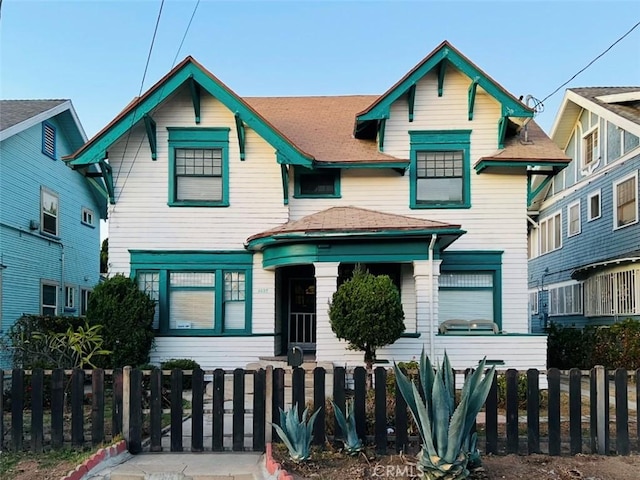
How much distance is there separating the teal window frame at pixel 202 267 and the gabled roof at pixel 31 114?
226 inches

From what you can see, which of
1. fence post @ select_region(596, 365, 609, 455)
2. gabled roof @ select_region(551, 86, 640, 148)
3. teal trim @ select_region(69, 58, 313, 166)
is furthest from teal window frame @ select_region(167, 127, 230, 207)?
gabled roof @ select_region(551, 86, 640, 148)

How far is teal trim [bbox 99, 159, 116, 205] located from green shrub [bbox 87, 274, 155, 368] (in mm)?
2048

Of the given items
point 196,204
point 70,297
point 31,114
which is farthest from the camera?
point 70,297

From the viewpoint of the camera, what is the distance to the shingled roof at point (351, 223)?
12273 millimetres

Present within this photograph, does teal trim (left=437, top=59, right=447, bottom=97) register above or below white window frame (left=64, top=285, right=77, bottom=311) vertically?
above

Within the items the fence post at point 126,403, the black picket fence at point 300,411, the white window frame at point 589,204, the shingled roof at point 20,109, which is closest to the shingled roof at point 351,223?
the black picket fence at point 300,411

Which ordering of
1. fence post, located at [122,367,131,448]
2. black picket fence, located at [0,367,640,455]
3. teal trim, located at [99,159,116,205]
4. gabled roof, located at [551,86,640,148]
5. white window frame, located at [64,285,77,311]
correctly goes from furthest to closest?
1. white window frame, located at [64,285,77,311]
2. gabled roof, located at [551,86,640,148]
3. teal trim, located at [99,159,116,205]
4. fence post, located at [122,367,131,448]
5. black picket fence, located at [0,367,640,455]

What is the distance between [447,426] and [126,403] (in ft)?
12.9

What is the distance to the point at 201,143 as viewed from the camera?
14203 millimetres

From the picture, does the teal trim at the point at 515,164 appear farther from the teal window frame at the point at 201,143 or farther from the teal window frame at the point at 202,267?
the teal window frame at the point at 201,143

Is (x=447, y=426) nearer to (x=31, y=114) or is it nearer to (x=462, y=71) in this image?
(x=462, y=71)

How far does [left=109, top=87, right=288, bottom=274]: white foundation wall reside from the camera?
46.3 feet

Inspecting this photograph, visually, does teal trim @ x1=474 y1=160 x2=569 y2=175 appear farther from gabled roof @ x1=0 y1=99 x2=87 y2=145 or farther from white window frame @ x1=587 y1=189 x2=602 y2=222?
gabled roof @ x1=0 y1=99 x2=87 y2=145

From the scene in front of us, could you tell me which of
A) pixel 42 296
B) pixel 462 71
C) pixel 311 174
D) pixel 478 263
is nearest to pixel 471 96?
pixel 462 71
